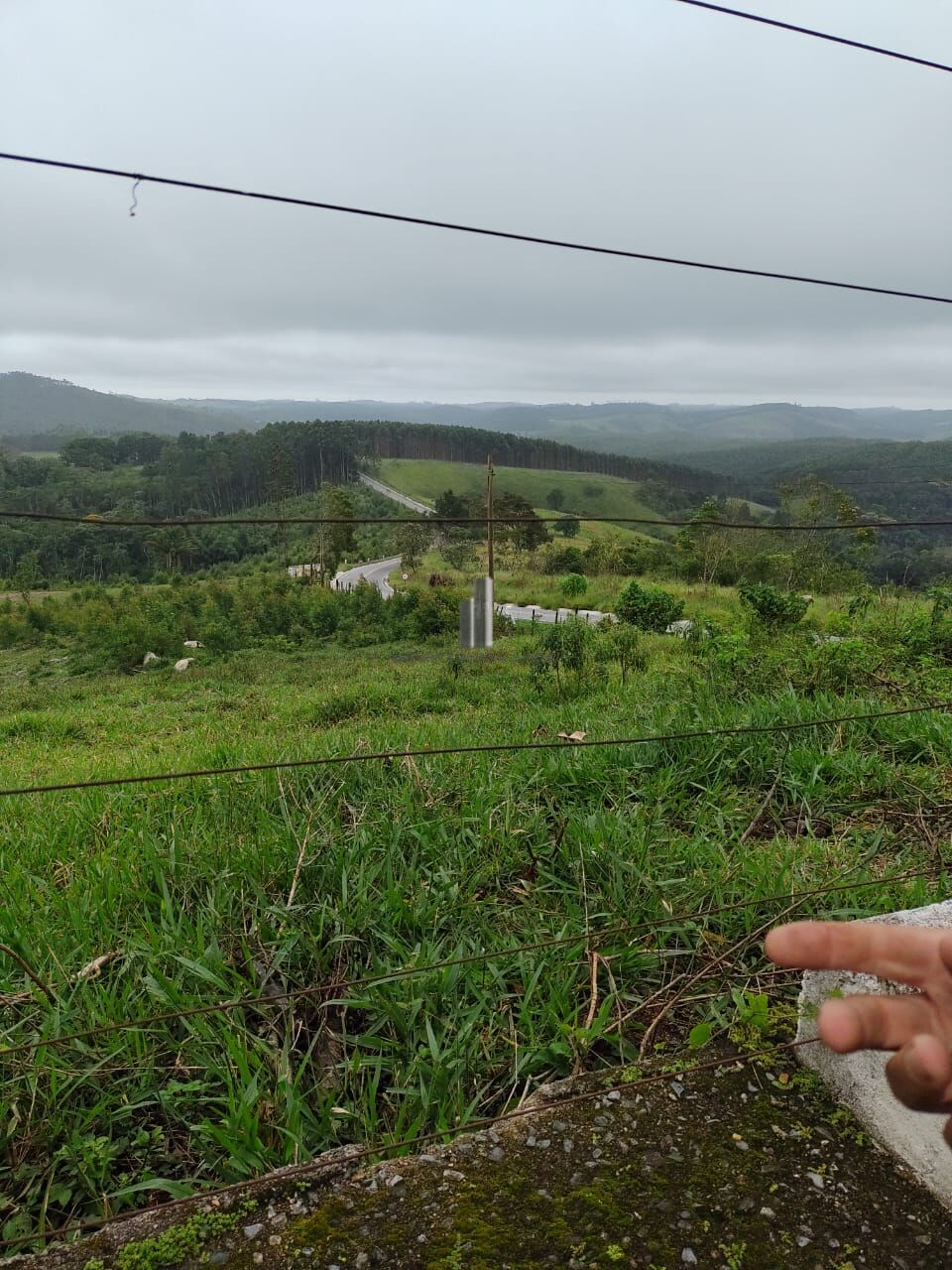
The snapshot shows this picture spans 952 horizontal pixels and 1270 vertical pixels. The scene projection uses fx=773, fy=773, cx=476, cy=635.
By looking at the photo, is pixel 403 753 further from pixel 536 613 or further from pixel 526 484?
pixel 526 484

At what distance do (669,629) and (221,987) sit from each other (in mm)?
17235

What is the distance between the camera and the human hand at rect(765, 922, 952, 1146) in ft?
1.96

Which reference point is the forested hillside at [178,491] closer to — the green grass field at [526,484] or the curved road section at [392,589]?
the green grass field at [526,484]

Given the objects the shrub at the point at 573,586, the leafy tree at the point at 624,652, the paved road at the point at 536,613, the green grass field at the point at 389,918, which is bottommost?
the paved road at the point at 536,613

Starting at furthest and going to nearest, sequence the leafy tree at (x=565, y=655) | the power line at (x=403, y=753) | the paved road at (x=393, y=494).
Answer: the paved road at (x=393, y=494)
the leafy tree at (x=565, y=655)
the power line at (x=403, y=753)

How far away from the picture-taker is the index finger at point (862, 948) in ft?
2.17

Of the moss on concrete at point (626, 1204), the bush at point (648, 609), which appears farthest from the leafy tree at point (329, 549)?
the moss on concrete at point (626, 1204)

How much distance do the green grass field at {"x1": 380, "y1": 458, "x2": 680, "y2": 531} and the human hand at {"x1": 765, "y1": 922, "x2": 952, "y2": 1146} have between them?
91065 mm

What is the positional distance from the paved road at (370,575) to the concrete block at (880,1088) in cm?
2983

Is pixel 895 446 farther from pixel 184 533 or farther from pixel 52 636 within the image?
pixel 52 636

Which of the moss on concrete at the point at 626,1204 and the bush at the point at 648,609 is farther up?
the moss on concrete at the point at 626,1204

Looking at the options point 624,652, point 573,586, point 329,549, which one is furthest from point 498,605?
point 624,652

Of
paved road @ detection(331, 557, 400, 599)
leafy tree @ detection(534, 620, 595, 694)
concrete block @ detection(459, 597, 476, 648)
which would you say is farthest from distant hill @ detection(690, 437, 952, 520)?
leafy tree @ detection(534, 620, 595, 694)

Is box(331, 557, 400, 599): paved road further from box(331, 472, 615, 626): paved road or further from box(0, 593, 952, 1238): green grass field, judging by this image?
box(0, 593, 952, 1238): green grass field
